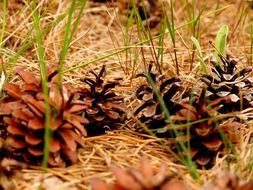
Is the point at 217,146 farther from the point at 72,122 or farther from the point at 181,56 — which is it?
the point at 181,56

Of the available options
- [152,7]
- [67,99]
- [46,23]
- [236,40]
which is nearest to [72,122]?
[67,99]

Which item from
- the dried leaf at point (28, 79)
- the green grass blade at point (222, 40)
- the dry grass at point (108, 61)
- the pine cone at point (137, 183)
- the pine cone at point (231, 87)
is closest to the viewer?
the pine cone at point (137, 183)

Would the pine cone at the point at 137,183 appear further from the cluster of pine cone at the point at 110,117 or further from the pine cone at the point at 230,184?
the cluster of pine cone at the point at 110,117

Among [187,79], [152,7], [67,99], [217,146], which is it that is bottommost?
[217,146]

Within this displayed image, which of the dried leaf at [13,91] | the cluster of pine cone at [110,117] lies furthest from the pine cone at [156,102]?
the dried leaf at [13,91]

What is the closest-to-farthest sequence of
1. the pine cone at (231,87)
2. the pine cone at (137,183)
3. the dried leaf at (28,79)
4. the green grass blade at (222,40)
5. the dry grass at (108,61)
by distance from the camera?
the pine cone at (137,183)
the dry grass at (108,61)
the dried leaf at (28,79)
the pine cone at (231,87)
the green grass blade at (222,40)

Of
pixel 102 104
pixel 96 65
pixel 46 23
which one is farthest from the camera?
pixel 46 23

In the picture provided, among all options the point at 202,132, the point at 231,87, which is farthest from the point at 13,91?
the point at 231,87

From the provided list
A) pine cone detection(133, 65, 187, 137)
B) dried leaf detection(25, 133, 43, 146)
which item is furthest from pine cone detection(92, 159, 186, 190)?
pine cone detection(133, 65, 187, 137)
